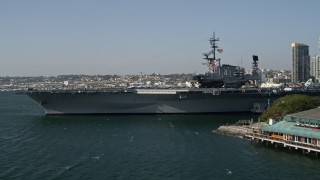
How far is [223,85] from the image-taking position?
60.8m

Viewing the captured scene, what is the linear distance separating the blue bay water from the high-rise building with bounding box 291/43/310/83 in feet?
481

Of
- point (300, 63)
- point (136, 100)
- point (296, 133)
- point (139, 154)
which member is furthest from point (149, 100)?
point (300, 63)

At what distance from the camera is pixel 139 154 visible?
3048cm

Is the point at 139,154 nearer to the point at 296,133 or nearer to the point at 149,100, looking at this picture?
the point at 296,133

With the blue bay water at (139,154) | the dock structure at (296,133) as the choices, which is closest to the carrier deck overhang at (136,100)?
the blue bay water at (139,154)

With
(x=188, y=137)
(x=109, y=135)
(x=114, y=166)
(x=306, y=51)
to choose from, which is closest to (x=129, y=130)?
(x=109, y=135)

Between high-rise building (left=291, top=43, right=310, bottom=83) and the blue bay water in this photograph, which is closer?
the blue bay water

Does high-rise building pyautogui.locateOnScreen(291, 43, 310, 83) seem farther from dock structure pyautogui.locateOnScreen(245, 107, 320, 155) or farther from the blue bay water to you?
dock structure pyautogui.locateOnScreen(245, 107, 320, 155)

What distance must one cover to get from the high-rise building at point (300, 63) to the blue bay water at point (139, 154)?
14669cm

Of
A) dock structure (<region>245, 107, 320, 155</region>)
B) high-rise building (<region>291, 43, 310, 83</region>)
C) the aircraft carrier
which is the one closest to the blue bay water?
dock structure (<region>245, 107, 320, 155</region>)

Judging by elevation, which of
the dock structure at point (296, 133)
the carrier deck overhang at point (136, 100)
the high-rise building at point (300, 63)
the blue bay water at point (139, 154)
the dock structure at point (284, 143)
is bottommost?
the blue bay water at point (139, 154)

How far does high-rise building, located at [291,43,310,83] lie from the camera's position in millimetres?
183562

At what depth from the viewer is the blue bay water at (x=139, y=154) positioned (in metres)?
25.4

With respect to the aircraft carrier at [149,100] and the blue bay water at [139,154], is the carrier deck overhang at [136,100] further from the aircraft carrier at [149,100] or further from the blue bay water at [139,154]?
the blue bay water at [139,154]
